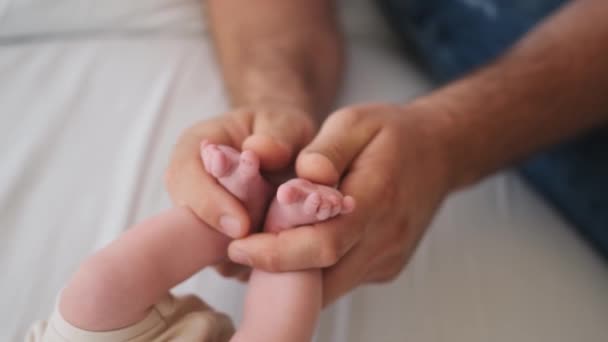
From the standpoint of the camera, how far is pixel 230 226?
454mm

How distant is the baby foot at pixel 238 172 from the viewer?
1.43ft

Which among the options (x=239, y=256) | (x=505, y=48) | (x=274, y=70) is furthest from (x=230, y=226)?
(x=505, y=48)

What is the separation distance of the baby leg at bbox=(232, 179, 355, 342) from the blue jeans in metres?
0.38

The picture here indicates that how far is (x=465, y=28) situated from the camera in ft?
2.54

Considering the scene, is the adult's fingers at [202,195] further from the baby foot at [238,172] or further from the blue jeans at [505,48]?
the blue jeans at [505,48]

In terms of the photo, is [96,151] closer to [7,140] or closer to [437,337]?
[7,140]

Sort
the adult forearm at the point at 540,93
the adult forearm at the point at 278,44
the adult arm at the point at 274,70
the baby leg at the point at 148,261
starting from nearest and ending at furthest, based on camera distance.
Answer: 1. the baby leg at the point at 148,261
2. the adult arm at the point at 274,70
3. the adult forearm at the point at 540,93
4. the adult forearm at the point at 278,44

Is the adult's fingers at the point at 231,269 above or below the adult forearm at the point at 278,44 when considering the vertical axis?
below

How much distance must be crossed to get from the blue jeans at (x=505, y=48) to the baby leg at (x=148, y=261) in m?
0.40

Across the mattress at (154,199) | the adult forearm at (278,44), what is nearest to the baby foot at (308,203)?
the mattress at (154,199)

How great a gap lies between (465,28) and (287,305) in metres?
0.52

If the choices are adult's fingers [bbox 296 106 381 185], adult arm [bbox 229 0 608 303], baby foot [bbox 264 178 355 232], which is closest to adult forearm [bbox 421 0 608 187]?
adult arm [bbox 229 0 608 303]

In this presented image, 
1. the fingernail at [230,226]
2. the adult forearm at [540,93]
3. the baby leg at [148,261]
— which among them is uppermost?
the baby leg at [148,261]

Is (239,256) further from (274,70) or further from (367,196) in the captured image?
(274,70)
